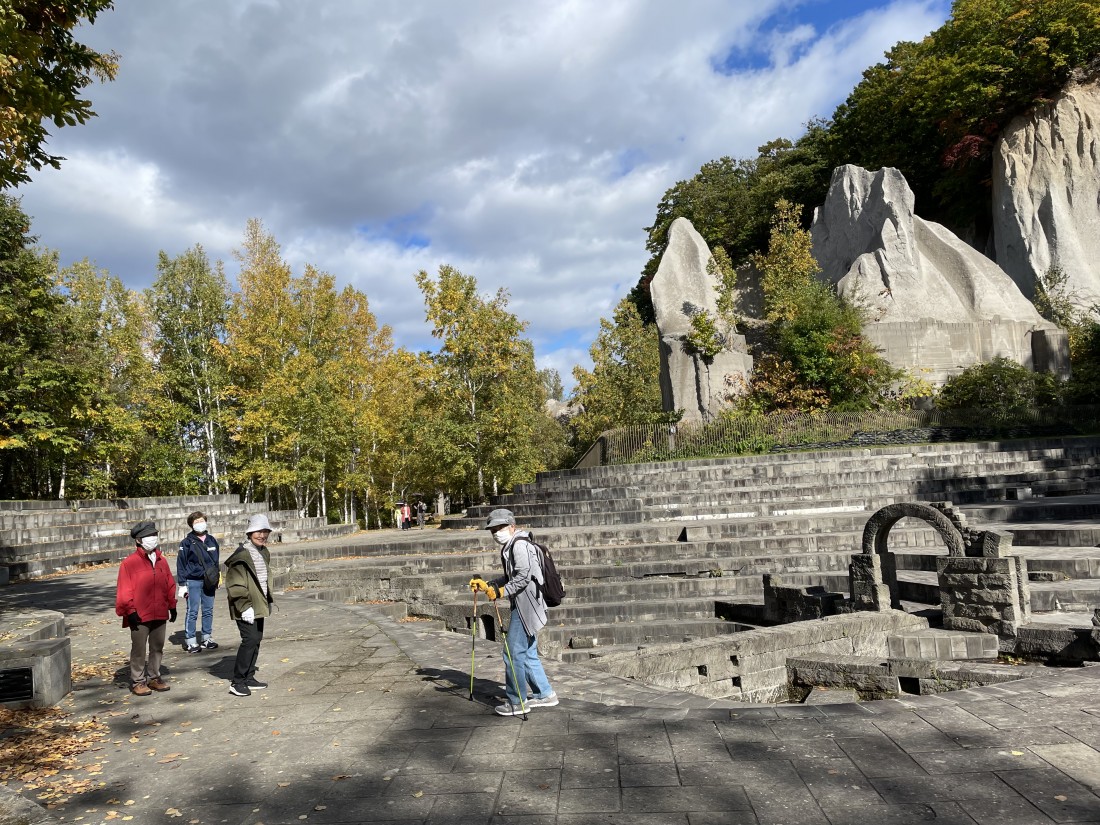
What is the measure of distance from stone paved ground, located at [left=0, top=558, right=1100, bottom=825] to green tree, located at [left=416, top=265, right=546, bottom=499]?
2189 cm

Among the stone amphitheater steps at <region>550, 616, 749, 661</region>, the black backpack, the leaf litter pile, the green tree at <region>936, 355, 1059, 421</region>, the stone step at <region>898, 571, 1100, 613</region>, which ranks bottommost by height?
the stone amphitheater steps at <region>550, 616, 749, 661</region>

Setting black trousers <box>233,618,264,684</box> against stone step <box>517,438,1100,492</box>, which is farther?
stone step <box>517,438,1100,492</box>

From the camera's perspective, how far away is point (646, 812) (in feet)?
13.7

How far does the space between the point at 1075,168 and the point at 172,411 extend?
154 ft

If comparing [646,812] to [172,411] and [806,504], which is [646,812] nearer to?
[806,504]

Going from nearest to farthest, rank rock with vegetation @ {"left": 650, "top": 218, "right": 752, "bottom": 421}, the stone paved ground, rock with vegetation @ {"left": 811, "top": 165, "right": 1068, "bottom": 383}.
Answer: the stone paved ground, rock with vegetation @ {"left": 811, "top": 165, "right": 1068, "bottom": 383}, rock with vegetation @ {"left": 650, "top": 218, "right": 752, "bottom": 421}

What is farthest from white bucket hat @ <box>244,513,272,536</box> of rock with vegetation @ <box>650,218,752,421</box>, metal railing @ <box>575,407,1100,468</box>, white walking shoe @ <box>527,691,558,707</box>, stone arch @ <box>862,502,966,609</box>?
rock with vegetation @ <box>650,218,752,421</box>

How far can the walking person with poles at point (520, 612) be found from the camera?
6.05 meters

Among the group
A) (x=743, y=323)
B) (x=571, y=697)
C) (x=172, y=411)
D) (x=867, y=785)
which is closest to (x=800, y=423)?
(x=743, y=323)

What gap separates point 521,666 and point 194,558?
561 centimetres

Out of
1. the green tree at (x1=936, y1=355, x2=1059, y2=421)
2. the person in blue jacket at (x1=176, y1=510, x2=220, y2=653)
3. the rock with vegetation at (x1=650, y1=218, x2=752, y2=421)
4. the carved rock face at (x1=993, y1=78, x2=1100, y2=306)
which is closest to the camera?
the person in blue jacket at (x1=176, y1=510, x2=220, y2=653)

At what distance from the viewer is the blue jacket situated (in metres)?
9.52

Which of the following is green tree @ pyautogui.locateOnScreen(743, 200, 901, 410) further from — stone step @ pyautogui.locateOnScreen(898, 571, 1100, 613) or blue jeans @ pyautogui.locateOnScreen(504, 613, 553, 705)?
blue jeans @ pyautogui.locateOnScreen(504, 613, 553, 705)

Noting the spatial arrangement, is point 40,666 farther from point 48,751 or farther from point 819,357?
point 819,357
